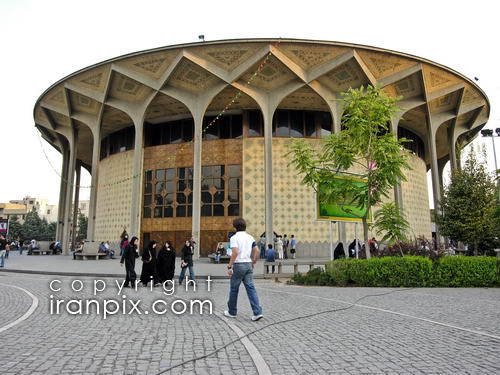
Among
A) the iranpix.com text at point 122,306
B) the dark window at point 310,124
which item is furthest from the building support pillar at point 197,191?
the iranpix.com text at point 122,306

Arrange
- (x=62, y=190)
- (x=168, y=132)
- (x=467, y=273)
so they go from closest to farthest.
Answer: (x=467, y=273) < (x=168, y=132) < (x=62, y=190)

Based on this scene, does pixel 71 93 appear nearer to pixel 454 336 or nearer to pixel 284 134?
pixel 284 134

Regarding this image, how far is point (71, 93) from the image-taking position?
30297 mm

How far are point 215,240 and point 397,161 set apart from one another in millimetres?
18173

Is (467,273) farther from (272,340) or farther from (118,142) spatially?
(118,142)

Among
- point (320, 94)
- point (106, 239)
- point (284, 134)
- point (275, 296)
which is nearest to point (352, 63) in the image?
point (320, 94)

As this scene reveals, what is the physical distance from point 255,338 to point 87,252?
23.4 meters

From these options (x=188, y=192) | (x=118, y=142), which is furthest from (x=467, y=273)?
(x=118, y=142)

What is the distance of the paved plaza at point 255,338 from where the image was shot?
366 centimetres

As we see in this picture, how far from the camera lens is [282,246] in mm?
25578

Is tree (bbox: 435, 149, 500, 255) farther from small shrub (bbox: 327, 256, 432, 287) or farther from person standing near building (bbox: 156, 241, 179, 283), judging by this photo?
person standing near building (bbox: 156, 241, 179, 283)

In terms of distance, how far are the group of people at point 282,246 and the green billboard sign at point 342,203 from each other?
36.8 feet

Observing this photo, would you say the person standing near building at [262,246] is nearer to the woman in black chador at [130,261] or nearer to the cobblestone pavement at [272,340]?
the woman in black chador at [130,261]

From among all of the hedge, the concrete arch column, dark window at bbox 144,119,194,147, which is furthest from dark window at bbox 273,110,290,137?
the hedge
